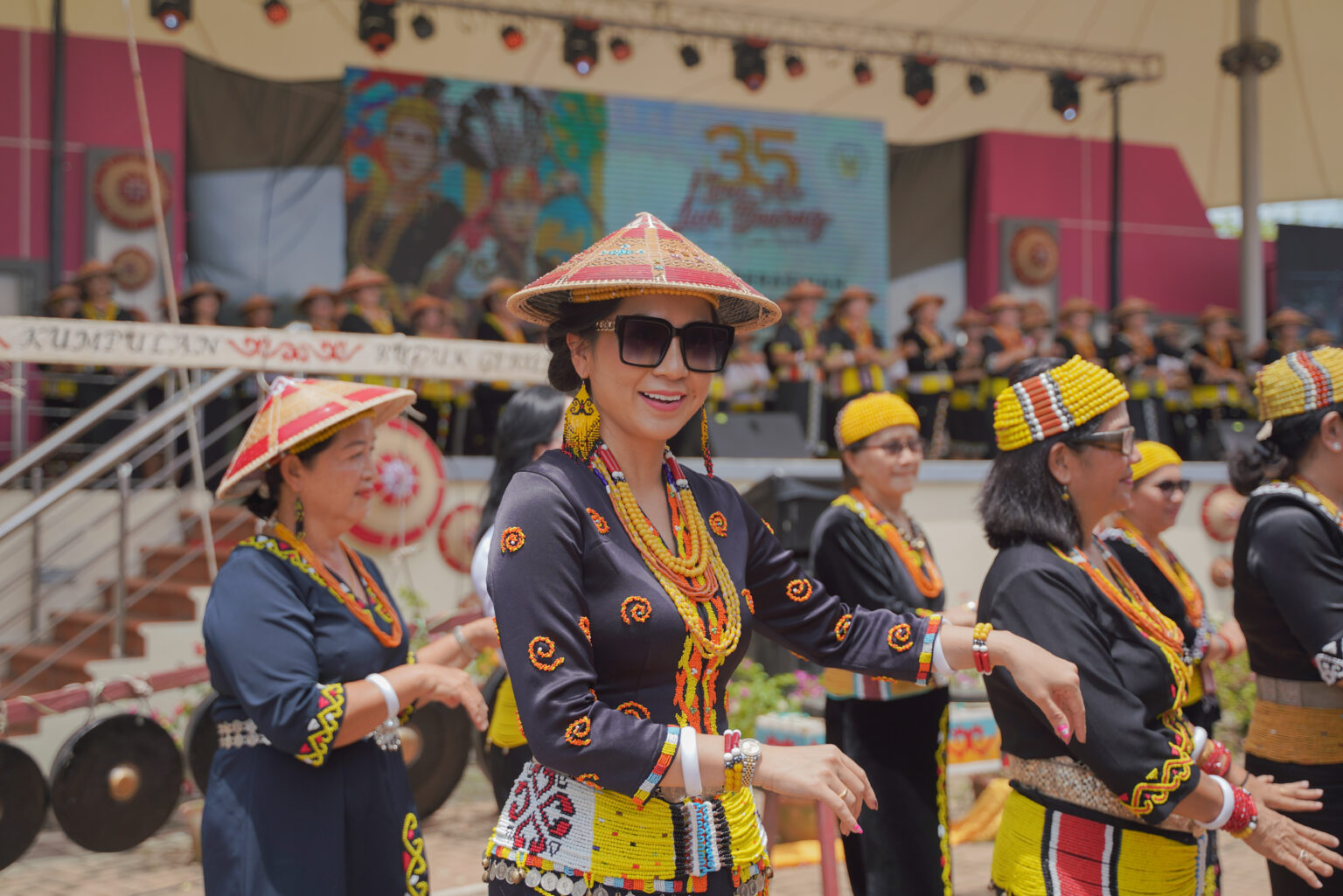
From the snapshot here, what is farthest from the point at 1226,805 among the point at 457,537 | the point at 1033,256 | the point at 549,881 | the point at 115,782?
the point at 1033,256

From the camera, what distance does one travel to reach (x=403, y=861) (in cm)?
253

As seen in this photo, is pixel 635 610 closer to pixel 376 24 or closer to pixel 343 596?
pixel 343 596

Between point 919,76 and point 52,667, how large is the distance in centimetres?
1032

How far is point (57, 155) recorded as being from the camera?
10531 mm

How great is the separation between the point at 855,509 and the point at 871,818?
3.16 feet

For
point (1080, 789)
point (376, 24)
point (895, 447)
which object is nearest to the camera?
point (1080, 789)

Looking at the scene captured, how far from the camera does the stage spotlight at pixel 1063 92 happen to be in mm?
13789

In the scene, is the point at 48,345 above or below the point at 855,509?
above

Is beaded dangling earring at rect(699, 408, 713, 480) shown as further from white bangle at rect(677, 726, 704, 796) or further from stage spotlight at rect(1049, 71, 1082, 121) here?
stage spotlight at rect(1049, 71, 1082, 121)

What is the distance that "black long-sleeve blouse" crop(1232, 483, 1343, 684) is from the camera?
103 inches

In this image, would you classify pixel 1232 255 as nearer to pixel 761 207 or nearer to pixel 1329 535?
pixel 761 207

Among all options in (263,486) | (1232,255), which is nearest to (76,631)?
(263,486)

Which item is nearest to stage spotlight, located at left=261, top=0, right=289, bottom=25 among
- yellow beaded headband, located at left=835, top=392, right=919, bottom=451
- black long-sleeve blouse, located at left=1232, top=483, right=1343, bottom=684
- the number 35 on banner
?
the number 35 on banner

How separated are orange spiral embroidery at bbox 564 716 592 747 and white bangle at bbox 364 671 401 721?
0.93 metres
